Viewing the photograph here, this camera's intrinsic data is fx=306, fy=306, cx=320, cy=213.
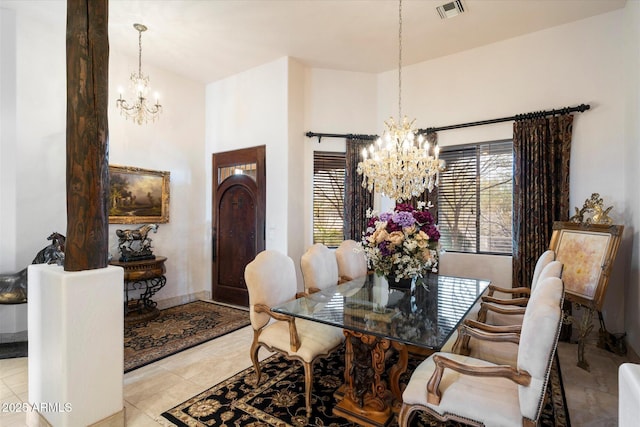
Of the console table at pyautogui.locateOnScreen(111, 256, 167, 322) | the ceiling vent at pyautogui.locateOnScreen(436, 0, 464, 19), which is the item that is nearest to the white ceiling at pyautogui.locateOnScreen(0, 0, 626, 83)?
the ceiling vent at pyautogui.locateOnScreen(436, 0, 464, 19)

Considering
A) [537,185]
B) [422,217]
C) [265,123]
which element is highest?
[265,123]

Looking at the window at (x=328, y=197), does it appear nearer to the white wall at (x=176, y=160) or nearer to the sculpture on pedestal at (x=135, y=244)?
the white wall at (x=176, y=160)

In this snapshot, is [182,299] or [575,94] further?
[182,299]

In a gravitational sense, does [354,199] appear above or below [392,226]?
above

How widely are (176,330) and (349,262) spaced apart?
2293mm

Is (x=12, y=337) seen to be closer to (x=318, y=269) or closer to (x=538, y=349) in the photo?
(x=318, y=269)

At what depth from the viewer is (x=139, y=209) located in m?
4.42

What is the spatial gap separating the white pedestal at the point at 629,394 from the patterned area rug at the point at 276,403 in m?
1.42

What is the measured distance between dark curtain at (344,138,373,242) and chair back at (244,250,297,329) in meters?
1.98

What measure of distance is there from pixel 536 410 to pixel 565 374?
6.18 feet

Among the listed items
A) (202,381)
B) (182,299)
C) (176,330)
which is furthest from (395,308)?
(182,299)

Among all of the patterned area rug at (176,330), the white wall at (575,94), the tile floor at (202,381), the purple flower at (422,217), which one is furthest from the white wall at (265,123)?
the white wall at (575,94)

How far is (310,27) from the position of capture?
3688mm

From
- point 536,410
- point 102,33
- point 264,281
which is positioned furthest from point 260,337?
point 102,33
